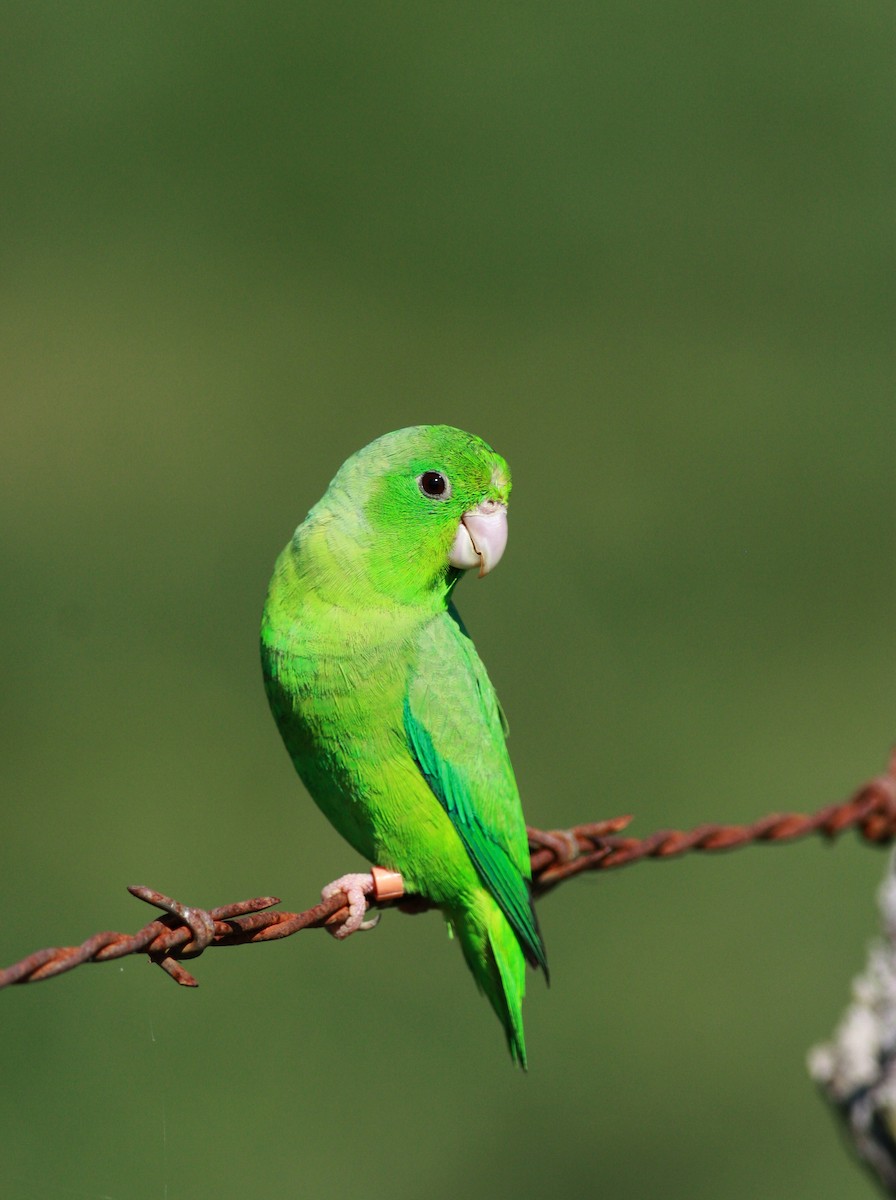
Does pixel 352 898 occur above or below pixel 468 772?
below

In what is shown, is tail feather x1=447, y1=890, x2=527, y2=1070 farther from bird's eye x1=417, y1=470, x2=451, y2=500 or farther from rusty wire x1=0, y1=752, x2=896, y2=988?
bird's eye x1=417, y1=470, x2=451, y2=500

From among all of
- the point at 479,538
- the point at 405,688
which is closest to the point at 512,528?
the point at 479,538

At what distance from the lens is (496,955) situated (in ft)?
11.4

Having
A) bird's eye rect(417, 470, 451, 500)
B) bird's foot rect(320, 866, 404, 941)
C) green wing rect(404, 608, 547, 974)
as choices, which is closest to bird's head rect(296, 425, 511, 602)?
bird's eye rect(417, 470, 451, 500)

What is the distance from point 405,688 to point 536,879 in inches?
22.6

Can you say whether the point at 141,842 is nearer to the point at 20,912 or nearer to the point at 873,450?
the point at 20,912

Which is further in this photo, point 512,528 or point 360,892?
point 512,528

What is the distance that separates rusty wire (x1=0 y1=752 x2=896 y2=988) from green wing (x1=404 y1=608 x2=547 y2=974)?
97 mm

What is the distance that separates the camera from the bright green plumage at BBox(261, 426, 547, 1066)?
10.6 ft

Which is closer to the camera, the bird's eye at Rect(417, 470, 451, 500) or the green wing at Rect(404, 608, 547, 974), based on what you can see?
the green wing at Rect(404, 608, 547, 974)

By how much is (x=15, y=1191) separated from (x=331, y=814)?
2.69 meters

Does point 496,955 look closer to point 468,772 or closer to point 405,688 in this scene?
point 468,772

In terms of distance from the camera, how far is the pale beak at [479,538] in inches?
136

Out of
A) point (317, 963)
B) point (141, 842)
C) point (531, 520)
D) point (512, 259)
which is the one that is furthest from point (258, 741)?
point (512, 259)
